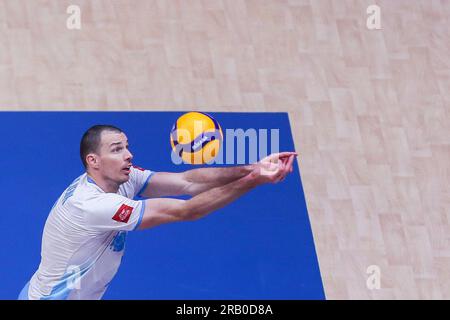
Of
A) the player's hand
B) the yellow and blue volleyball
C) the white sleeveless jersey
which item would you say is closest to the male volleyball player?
the white sleeveless jersey

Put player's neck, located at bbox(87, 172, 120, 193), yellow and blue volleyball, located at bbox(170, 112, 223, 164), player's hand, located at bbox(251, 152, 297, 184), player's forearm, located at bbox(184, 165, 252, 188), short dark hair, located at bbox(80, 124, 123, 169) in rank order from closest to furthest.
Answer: player's hand, located at bbox(251, 152, 297, 184) < player's forearm, located at bbox(184, 165, 252, 188) < yellow and blue volleyball, located at bbox(170, 112, 223, 164) < player's neck, located at bbox(87, 172, 120, 193) < short dark hair, located at bbox(80, 124, 123, 169)

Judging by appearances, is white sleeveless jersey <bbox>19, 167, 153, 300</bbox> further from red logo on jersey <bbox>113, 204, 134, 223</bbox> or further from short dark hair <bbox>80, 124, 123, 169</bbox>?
short dark hair <bbox>80, 124, 123, 169</bbox>

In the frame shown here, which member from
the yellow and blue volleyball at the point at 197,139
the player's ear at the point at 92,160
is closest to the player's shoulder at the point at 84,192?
the player's ear at the point at 92,160

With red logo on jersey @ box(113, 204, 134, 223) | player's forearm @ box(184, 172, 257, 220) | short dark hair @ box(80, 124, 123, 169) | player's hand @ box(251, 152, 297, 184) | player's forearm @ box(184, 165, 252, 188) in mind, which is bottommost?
player's hand @ box(251, 152, 297, 184)

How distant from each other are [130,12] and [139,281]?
3.62 meters

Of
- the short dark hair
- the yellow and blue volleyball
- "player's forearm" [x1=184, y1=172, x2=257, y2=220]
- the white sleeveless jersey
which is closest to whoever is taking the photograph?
"player's forearm" [x1=184, y1=172, x2=257, y2=220]

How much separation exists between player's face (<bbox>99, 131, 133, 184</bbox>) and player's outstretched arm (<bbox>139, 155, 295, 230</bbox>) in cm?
51

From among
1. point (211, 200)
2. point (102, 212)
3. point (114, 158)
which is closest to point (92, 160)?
point (114, 158)

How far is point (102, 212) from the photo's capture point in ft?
48.8

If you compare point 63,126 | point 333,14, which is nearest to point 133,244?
point 63,126

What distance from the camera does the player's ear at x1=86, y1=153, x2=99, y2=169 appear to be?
1520 cm

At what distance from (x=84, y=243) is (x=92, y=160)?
888 mm

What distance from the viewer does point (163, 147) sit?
16344 mm
